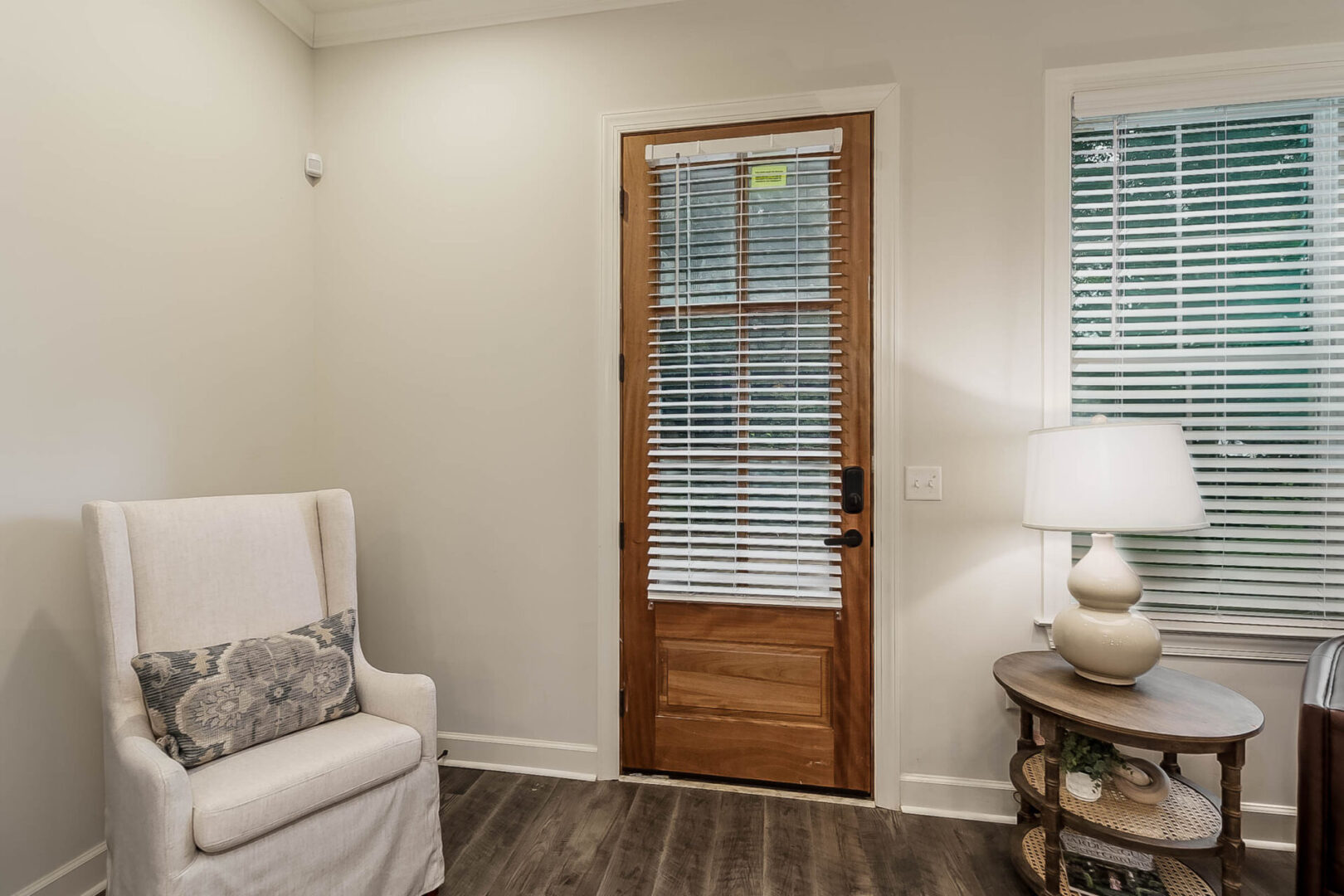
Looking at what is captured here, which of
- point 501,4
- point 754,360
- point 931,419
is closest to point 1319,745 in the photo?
point 931,419

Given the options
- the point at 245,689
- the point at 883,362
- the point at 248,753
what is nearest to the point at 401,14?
the point at 883,362

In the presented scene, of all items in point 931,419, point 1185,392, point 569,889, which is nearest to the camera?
point 569,889

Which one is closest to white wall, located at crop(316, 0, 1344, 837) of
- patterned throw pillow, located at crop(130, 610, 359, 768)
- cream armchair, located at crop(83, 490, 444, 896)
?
cream armchair, located at crop(83, 490, 444, 896)

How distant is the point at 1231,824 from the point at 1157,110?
2126mm

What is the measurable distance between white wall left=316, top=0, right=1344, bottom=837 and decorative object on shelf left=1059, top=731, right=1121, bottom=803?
377 millimetres

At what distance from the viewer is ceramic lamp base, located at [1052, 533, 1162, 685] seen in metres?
1.61

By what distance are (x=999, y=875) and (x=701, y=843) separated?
2.90 feet

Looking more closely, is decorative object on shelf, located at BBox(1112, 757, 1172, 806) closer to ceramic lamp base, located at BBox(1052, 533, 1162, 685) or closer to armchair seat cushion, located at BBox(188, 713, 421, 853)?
ceramic lamp base, located at BBox(1052, 533, 1162, 685)

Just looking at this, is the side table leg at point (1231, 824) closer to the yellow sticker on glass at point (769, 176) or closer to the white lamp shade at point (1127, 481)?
the white lamp shade at point (1127, 481)

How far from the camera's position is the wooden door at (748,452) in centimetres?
214

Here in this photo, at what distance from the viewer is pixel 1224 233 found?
1972 mm

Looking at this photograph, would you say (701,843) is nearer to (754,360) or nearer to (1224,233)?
(754,360)

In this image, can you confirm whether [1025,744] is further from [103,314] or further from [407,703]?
[103,314]

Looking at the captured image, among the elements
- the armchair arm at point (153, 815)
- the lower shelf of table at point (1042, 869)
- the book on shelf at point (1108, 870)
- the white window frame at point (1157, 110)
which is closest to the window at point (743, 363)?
the white window frame at point (1157, 110)
